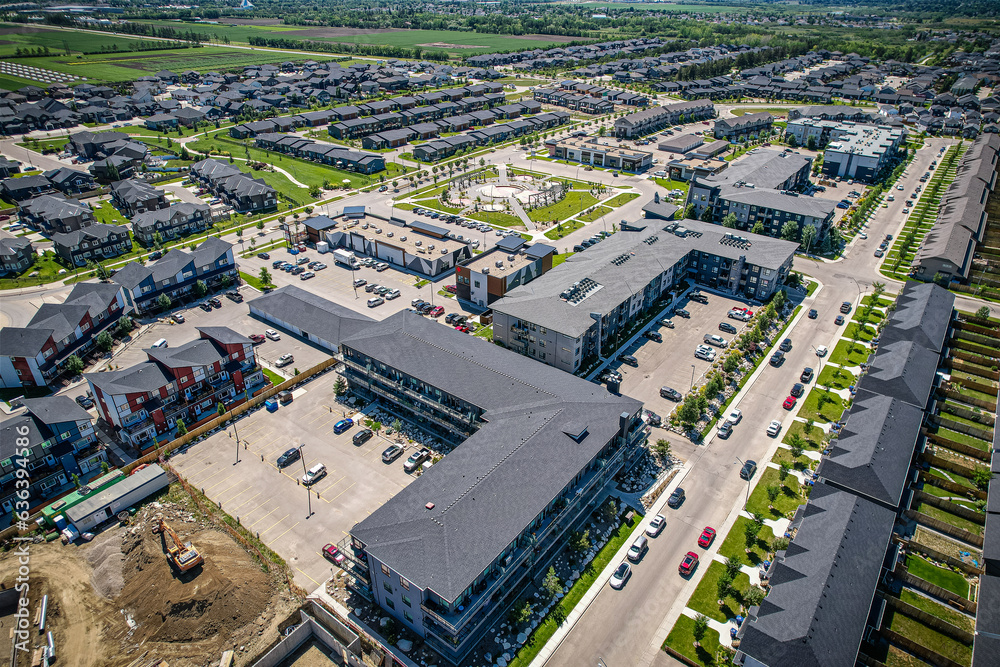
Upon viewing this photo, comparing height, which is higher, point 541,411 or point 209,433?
point 541,411

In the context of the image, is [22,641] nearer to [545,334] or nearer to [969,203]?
[545,334]

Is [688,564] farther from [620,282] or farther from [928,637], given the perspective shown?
[620,282]

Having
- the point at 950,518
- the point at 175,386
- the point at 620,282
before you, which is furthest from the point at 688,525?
the point at 175,386

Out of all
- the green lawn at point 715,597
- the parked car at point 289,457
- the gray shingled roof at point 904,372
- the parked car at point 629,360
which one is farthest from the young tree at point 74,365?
the gray shingled roof at point 904,372

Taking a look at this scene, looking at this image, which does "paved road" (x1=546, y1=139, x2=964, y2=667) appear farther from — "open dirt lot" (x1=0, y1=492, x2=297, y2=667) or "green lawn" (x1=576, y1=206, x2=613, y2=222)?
"green lawn" (x1=576, y1=206, x2=613, y2=222)

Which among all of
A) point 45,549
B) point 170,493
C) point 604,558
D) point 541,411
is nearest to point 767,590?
point 604,558

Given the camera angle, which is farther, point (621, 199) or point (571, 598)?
point (621, 199)

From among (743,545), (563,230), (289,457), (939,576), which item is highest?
(563,230)
